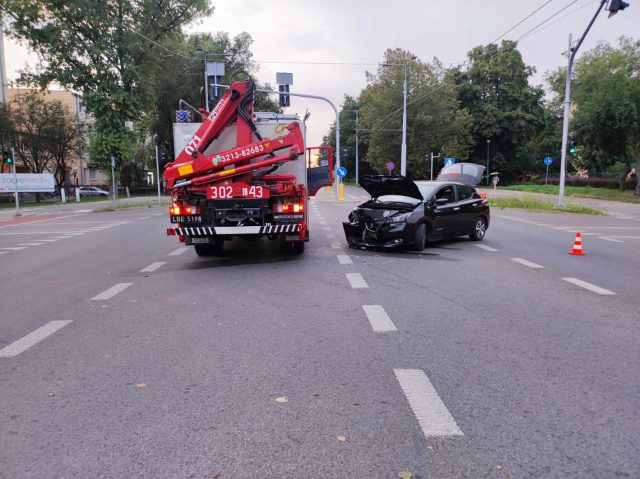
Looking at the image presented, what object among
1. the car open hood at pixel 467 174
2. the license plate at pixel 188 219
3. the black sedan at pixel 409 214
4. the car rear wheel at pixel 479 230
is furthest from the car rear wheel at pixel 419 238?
the car open hood at pixel 467 174

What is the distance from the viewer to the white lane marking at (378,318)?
5621mm

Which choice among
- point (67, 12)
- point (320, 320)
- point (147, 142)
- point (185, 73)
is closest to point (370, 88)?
point (185, 73)

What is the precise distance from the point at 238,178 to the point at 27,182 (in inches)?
983

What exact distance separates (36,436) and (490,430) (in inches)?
108

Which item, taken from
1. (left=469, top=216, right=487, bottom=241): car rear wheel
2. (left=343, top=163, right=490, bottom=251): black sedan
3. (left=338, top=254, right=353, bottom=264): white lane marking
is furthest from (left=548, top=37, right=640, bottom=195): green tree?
(left=338, top=254, right=353, bottom=264): white lane marking

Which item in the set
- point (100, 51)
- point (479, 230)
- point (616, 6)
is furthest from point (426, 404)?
point (100, 51)

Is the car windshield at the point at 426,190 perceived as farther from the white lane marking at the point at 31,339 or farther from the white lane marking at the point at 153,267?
the white lane marking at the point at 31,339

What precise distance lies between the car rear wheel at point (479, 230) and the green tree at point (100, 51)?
83.6 feet

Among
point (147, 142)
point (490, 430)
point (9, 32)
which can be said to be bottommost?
point (490, 430)

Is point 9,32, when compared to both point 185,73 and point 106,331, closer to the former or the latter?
point 185,73

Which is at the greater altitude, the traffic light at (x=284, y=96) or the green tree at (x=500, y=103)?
the green tree at (x=500, y=103)

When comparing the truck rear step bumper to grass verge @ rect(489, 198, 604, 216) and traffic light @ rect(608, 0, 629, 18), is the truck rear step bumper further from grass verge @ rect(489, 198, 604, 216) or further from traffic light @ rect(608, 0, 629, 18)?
grass verge @ rect(489, 198, 604, 216)

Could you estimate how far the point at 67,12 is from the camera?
Answer: 31.3 m

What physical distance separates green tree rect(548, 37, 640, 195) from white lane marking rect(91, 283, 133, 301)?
37.5 m
